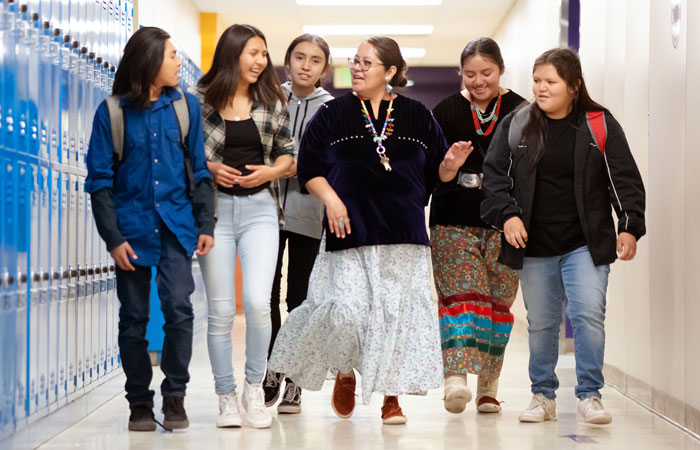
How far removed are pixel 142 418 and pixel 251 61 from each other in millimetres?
1292

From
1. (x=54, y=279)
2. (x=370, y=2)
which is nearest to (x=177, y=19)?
(x=370, y=2)

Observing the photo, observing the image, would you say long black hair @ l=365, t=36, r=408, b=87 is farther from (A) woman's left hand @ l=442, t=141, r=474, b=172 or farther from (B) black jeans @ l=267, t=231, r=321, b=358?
(B) black jeans @ l=267, t=231, r=321, b=358

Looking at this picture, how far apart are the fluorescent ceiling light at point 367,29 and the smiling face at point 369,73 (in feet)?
22.7

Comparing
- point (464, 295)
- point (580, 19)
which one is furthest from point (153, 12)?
point (464, 295)

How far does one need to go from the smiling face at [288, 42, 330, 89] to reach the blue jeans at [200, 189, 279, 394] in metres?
0.67

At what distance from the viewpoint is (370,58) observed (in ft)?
11.1

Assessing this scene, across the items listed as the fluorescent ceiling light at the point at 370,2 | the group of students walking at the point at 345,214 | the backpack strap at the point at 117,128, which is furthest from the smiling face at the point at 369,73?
the fluorescent ceiling light at the point at 370,2

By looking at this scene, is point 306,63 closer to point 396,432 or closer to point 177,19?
point 396,432

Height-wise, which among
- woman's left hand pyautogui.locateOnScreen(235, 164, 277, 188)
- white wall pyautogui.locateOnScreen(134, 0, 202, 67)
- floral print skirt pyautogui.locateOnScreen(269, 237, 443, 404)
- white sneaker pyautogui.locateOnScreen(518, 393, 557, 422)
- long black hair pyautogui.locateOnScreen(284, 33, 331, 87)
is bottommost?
white sneaker pyautogui.locateOnScreen(518, 393, 557, 422)

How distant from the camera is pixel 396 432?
3.33 m

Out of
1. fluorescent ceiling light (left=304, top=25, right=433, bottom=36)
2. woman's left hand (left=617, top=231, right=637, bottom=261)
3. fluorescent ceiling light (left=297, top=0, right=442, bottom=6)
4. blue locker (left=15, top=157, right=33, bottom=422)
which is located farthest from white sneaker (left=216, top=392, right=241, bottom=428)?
fluorescent ceiling light (left=304, top=25, right=433, bottom=36)

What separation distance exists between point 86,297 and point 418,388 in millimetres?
1356

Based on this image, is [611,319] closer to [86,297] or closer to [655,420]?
[655,420]

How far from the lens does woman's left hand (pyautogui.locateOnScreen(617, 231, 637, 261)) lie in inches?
129
